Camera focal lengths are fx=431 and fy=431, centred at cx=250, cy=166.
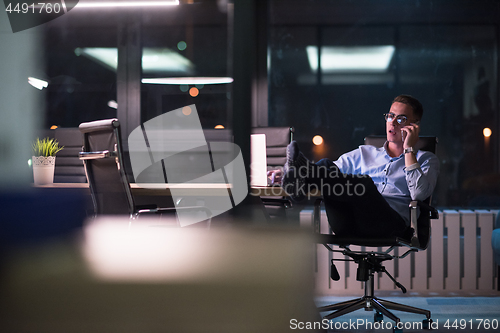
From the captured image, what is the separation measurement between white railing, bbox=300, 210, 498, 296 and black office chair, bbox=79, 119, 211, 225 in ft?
4.66

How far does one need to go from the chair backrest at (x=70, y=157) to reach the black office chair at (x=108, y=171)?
104 cm

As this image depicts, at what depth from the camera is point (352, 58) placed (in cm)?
417

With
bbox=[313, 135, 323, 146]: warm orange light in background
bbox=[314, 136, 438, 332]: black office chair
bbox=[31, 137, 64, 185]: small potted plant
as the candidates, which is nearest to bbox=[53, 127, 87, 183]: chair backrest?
bbox=[31, 137, 64, 185]: small potted plant

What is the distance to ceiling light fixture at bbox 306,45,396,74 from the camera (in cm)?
414

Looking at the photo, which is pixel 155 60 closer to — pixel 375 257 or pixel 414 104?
pixel 414 104

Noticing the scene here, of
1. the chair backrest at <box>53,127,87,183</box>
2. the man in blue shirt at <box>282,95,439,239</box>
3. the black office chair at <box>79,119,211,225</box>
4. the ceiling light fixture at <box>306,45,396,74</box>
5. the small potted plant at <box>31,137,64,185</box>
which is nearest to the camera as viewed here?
the man in blue shirt at <box>282,95,439,239</box>

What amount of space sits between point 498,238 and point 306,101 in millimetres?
2112

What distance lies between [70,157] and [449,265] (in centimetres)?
320

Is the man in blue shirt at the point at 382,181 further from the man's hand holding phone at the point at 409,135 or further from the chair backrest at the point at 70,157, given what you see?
the chair backrest at the point at 70,157

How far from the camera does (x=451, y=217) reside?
3.14 m

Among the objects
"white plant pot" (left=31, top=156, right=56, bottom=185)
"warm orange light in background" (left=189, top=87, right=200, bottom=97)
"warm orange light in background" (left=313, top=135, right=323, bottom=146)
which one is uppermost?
"warm orange light in background" (left=189, top=87, right=200, bottom=97)

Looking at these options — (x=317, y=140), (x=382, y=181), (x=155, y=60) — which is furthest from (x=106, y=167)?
(x=155, y=60)

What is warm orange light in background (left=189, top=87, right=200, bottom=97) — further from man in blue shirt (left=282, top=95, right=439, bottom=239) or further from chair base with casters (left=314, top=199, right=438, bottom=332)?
chair base with casters (left=314, top=199, right=438, bottom=332)

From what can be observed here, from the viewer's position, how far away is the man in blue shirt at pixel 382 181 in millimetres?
1970
